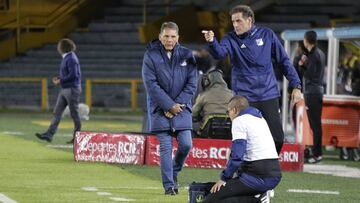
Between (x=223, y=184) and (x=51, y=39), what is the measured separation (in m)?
31.2

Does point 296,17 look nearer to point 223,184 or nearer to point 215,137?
point 215,137

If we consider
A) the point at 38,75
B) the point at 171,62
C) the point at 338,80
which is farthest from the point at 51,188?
the point at 38,75

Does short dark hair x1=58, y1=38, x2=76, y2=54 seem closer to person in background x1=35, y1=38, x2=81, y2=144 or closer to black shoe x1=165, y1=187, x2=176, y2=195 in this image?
person in background x1=35, y1=38, x2=81, y2=144

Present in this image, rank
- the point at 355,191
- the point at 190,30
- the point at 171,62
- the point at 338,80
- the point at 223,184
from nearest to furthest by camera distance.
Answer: the point at 223,184, the point at 171,62, the point at 355,191, the point at 338,80, the point at 190,30

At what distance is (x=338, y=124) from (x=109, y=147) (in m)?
4.34

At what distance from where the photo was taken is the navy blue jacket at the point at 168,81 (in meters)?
13.6

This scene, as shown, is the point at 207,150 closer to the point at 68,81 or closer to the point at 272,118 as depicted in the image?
the point at 272,118

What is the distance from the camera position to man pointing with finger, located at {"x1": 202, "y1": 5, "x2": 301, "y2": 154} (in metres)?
12.7

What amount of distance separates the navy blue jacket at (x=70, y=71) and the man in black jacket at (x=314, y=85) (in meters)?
4.31

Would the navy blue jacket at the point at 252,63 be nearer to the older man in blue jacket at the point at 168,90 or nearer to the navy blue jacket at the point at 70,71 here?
the older man in blue jacket at the point at 168,90

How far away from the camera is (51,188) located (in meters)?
14.1

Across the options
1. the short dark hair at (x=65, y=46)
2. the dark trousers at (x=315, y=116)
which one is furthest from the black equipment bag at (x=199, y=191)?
the short dark hair at (x=65, y=46)

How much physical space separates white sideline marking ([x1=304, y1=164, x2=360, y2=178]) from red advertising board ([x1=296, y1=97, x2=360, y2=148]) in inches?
58.0

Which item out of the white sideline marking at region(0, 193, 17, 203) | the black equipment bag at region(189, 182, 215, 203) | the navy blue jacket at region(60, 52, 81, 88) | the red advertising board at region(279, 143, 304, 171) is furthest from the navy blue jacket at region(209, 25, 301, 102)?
the navy blue jacket at region(60, 52, 81, 88)
